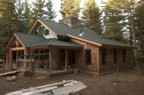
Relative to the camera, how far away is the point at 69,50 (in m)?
17.9

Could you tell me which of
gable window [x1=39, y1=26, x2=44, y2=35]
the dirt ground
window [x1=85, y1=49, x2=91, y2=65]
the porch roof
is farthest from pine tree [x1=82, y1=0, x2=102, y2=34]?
the dirt ground

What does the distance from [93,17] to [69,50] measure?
56.7 ft

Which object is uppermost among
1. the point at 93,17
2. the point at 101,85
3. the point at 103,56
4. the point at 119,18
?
the point at 93,17

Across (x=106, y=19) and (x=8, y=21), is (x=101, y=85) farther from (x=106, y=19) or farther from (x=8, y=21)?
(x=106, y=19)

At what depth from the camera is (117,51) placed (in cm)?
1881

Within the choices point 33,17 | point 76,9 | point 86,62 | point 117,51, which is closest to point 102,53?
point 86,62

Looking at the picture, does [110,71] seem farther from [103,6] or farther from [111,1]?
[103,6]

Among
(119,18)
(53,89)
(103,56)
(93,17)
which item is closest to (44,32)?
(103,56)

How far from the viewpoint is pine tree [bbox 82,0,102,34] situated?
32975 mm

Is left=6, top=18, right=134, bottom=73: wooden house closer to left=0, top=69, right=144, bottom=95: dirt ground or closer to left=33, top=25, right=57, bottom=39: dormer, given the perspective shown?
left=33, top=25, right=57, bottom=39: dormer

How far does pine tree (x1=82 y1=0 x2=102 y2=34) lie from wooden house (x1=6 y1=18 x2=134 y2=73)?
43.4 feet

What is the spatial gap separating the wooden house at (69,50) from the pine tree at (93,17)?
13218mm

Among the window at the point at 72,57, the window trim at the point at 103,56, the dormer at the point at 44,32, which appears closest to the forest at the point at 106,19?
the dormer at the point at 44,32

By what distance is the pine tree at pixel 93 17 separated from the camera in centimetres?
3297
